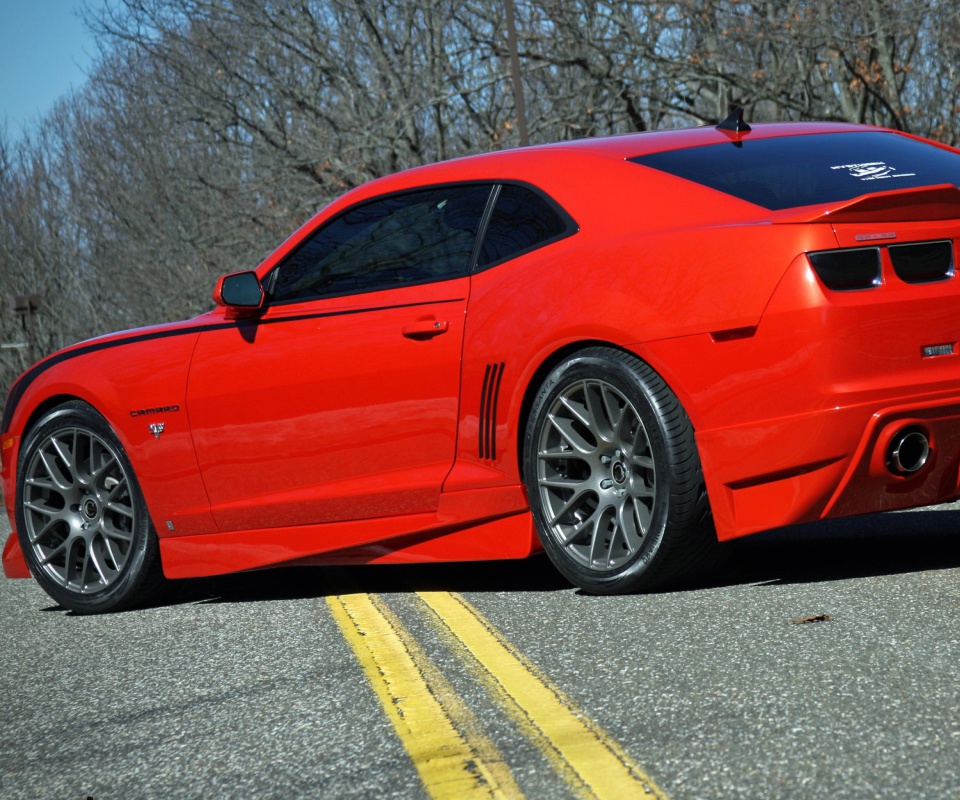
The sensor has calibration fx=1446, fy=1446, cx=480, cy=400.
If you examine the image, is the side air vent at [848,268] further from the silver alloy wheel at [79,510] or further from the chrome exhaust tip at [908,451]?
the silver alloy wheel at [79,510]

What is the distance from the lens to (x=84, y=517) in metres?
6.18

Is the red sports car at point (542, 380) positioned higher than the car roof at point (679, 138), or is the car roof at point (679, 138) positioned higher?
the car roof at point (679, 138)

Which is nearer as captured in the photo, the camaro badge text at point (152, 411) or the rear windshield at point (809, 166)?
the rear windshield at point (809, 166)

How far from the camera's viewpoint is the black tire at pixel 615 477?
447cm

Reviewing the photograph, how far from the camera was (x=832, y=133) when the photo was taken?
17.1ft

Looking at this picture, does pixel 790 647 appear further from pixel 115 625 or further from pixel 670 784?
pixel 115 625

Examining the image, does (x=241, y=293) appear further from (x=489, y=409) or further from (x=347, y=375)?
(x=489, y=409)

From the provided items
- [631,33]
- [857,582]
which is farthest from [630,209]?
[631,33]

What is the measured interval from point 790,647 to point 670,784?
1.13m

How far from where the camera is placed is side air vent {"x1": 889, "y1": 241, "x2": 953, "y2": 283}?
166 inches

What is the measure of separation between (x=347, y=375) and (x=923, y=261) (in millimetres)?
2075

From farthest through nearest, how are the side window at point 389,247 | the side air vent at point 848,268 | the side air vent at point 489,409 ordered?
the side window at point 389,247, the side air vent at point 489,409, the side air vent at point 848,268

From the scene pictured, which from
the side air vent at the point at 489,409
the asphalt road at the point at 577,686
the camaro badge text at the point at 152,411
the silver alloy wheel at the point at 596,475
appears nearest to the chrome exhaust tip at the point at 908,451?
the asphalt road at the point at 577,686

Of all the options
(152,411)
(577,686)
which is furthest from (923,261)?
(152,411)
